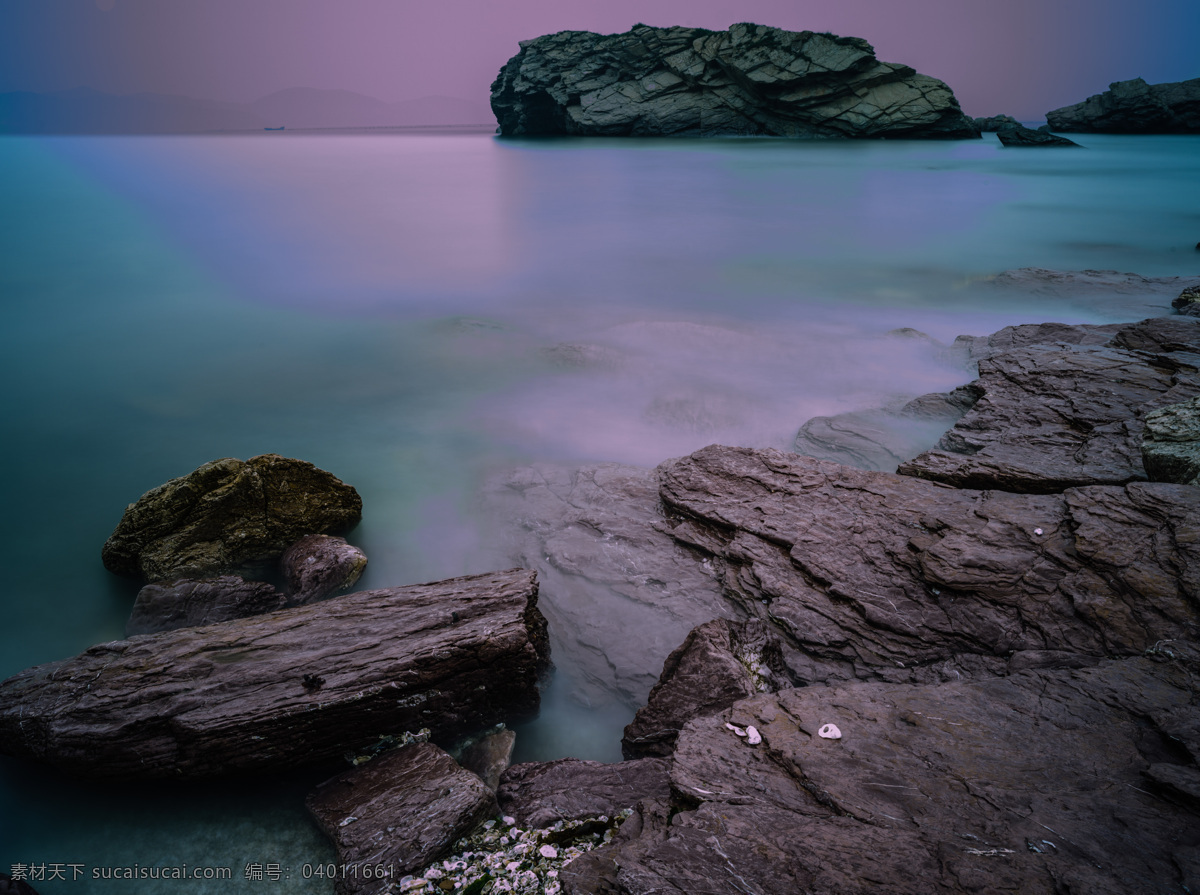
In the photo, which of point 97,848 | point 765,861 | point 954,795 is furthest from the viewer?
point 97,848

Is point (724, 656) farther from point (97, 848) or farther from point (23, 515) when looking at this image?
point (23, 515)

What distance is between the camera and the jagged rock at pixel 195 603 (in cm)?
371

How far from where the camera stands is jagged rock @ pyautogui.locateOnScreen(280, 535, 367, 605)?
4070 millimetres

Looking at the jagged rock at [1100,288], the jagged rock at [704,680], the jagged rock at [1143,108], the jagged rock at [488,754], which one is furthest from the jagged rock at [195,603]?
the jagged rock at [1143,108]

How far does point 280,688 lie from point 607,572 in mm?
2052

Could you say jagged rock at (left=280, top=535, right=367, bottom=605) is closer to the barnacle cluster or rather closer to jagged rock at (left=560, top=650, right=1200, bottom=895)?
the barnacle cluster

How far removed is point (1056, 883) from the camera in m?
1.58

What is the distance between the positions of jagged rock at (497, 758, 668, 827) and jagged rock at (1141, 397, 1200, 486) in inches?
129

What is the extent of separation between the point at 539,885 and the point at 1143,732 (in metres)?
2.18

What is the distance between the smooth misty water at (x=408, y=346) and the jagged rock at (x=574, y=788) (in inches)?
19.3

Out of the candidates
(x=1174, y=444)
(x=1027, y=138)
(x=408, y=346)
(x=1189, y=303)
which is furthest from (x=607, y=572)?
(x=1027, y=138)

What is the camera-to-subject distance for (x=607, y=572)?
4.18 m

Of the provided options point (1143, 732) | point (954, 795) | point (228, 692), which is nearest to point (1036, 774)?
point (954, 795)

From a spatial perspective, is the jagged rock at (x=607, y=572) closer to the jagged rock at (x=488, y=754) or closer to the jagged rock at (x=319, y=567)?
the jagged rock at (x=488, y=754)
